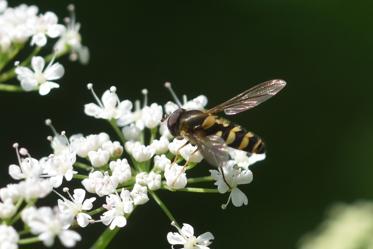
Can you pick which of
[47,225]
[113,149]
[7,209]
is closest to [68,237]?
[47,225]

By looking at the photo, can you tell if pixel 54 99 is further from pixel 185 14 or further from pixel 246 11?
pixel 246 11

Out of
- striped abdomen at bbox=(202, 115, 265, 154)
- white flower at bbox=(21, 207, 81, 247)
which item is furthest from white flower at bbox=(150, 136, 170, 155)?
white flower at bbox=(21, 207, 81, 247)

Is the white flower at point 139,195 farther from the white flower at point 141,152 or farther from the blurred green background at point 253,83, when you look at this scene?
the blurred green background at point 253,83

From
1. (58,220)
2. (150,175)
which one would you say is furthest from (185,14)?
(58,220)

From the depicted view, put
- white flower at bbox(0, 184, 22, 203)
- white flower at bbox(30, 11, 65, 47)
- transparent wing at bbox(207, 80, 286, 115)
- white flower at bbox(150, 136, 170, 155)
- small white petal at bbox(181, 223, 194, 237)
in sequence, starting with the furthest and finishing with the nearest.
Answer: white flower at bbox(30, 11, 65, 47) < transparent wing at bbox(207, 80, 286, 115) < white flower at bbox(150, 136, 170, 155) < small white petal at bbox(181, 223, 194, 237) < white flower at bbox(0, 184, 22, 203)

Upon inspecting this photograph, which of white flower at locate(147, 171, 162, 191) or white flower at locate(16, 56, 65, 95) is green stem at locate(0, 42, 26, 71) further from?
white flower at locate(147, 171, 162, 191)

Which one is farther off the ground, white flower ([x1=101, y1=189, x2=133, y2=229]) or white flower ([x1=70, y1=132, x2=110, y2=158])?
white flower ([x1=70, y1=132, x2=110, y2=158])

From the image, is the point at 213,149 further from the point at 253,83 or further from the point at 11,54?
the point at 253,83
